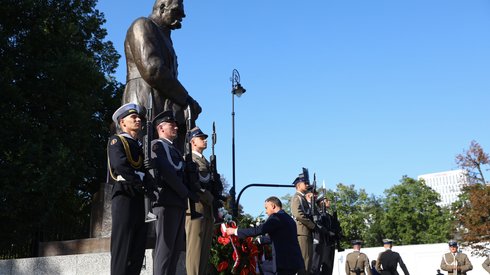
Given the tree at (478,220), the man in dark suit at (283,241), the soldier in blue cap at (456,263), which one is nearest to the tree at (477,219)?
the tree at (478,220)

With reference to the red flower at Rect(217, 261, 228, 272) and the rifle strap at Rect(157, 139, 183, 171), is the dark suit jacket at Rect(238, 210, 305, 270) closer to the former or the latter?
A: the red flower at Rect(217, 261, 228, 272)

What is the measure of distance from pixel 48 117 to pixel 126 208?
18020 millimetres

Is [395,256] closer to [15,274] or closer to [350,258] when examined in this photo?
[350,258]

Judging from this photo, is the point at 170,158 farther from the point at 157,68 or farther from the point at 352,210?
the point at 352,210

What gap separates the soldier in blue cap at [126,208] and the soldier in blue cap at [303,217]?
7.03 metres

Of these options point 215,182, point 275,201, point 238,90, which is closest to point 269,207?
point 275,201

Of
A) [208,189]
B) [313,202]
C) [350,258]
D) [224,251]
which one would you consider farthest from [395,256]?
[208,189]

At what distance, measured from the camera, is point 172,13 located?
841 cm

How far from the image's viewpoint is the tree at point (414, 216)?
6931cm

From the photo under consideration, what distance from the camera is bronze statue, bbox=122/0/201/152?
785 cm

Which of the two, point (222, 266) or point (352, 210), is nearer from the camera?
point (222, 266)

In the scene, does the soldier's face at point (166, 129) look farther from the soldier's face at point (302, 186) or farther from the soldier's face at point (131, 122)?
the soldier's face at point (302, 186)

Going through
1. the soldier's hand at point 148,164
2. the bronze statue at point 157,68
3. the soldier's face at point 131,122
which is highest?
the bronze statue at point 157,68

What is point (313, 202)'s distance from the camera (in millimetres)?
13141
